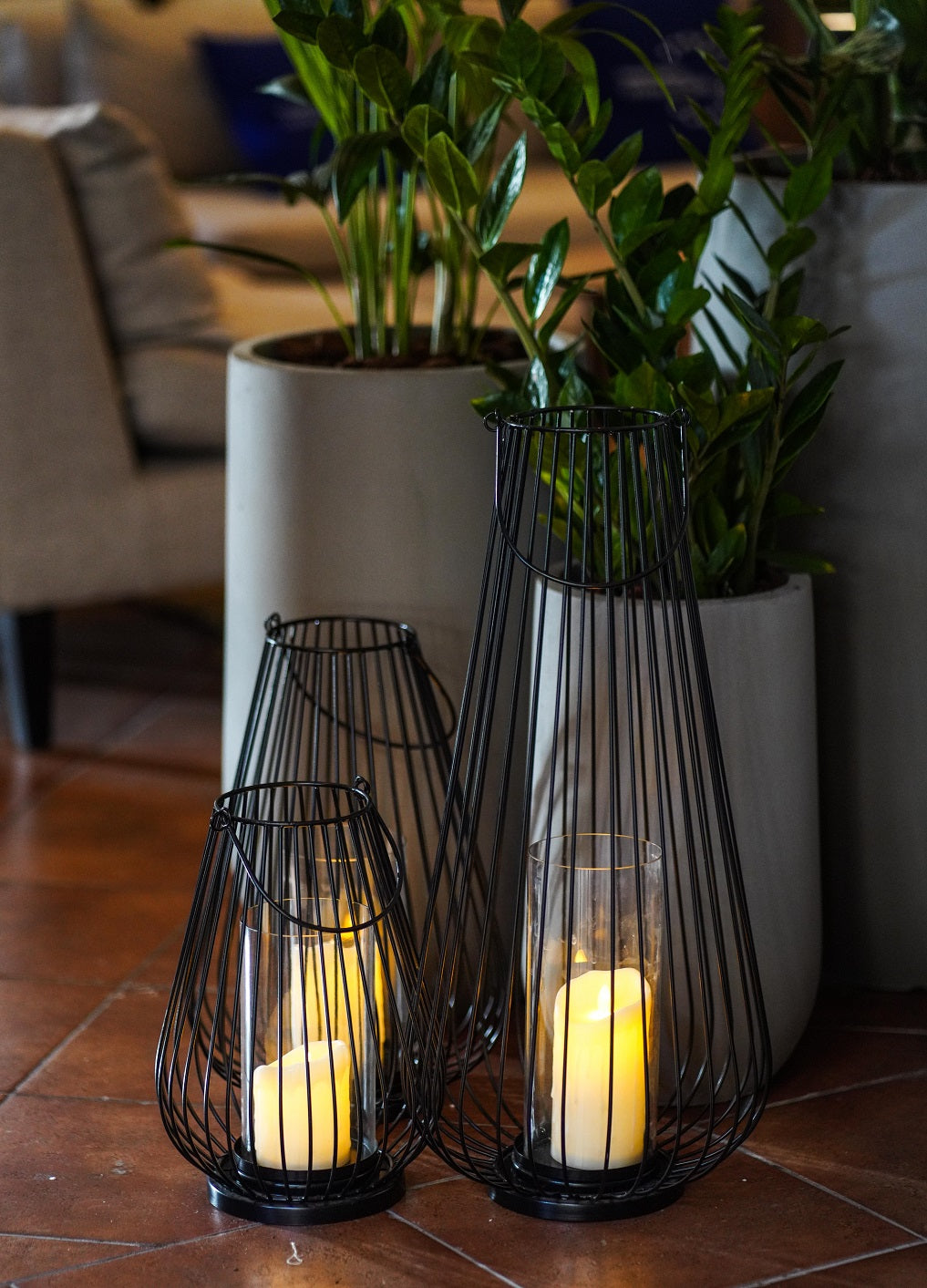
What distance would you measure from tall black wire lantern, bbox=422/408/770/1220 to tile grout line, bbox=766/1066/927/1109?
0.05 m

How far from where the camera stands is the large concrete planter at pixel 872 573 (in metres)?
1.26

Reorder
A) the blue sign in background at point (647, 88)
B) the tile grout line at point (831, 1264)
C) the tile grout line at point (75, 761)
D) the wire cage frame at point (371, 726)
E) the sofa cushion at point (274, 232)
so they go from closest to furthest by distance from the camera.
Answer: the tile grout line at point (831, 1264), the wire cage frame at point (371, 726), the tile grout line at point (75, 761), the sofa cushion at point (274, 232), the blue sign in background at point (647, 88)

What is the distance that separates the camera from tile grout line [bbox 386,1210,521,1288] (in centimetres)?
98

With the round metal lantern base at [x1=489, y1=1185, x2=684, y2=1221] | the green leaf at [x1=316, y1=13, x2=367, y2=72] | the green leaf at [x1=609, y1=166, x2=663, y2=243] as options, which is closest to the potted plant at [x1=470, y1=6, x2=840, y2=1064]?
the green leaf at [x1=609, y1=166, x2=663, y2=243]

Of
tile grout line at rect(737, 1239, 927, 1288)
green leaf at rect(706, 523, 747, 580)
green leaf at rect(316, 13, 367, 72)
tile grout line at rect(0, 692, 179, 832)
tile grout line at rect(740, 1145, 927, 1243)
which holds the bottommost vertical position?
tile grout line at rect(737, 1239, 927, 1288)

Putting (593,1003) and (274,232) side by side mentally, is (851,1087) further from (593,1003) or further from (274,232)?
(274,232)

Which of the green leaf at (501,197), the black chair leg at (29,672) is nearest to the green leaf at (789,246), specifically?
the green leaf at (501,197)

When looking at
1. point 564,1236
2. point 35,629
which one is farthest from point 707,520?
point 35,629

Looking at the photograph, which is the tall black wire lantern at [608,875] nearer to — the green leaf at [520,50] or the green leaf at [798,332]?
the green leaf at [798,332]

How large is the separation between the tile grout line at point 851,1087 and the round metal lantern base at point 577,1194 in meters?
0.20

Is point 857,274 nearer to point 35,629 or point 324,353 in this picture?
point 324,353

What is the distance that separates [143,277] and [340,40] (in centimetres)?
102

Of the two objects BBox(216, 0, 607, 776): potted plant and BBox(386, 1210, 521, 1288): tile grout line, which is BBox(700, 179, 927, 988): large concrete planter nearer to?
BBox(216, 0, 607, 776): potted plant

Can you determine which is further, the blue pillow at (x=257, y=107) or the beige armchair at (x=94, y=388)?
the blue pillow at (x=257, y=107)
